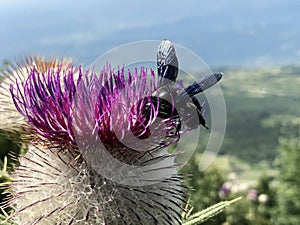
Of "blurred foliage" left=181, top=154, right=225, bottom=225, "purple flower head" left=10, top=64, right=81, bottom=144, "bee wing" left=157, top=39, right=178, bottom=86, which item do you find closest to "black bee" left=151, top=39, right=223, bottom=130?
"bee wing" left=157, top=39, right=178, bottom=86

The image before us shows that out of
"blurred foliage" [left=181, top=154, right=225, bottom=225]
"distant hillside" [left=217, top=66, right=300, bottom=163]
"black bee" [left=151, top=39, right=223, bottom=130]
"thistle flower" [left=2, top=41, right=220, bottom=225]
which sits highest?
"black bee" [left=151, top=39, right=223, bottom=130]

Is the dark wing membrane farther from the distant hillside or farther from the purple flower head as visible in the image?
the distant hillside

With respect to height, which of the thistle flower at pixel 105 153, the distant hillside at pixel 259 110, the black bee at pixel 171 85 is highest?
the black bee at pixel 171 85

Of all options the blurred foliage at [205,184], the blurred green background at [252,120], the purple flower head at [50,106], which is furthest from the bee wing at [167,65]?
the blurred foliage at [205,184]

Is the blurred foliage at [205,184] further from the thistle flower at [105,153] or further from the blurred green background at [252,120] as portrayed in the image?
the thistle flower at [105,153]

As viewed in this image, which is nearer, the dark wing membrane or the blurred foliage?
the dark wing membrane

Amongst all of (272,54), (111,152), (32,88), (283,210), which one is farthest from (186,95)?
(272,54)

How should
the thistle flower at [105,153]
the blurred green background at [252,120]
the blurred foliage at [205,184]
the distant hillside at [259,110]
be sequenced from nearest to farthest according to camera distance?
1. the thistle flower at [105,153]
2. the blurred foliage at [205,184]
3. the blurred green background at [252,120]
4. the distant hillside at [259,110]
